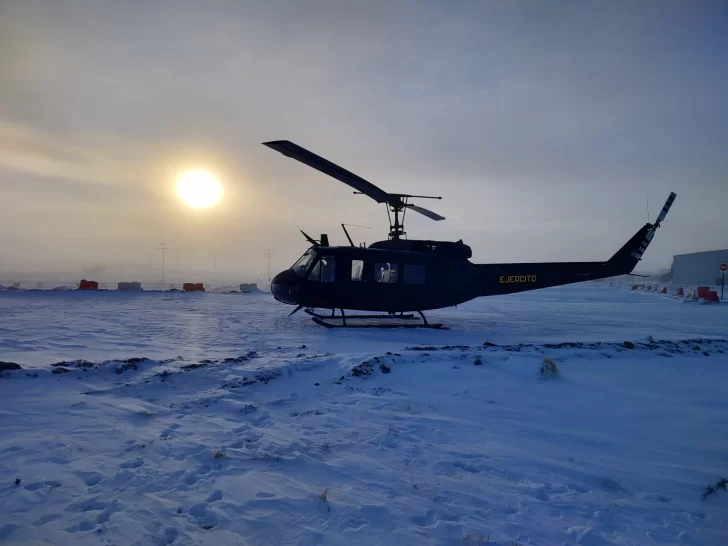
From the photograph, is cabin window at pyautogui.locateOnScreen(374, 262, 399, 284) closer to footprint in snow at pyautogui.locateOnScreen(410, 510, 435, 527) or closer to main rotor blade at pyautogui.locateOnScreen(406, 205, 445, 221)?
main rotor blade at pyautogui.locateOnScreen(406, 205, 445, 221)

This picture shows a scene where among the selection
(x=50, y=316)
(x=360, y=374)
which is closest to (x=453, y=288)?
(x=360, y=374)

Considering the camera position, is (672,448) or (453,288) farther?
(453,288)

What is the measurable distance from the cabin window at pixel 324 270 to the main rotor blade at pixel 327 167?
2.39 m

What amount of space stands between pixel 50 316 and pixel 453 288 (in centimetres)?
1313

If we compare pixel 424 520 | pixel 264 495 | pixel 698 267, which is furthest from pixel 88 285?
pixel 698 267

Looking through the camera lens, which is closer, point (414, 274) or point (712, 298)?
point (414, 274)

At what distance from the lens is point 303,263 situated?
1288 centimetres

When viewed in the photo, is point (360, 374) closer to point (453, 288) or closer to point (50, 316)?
point (453, 288)

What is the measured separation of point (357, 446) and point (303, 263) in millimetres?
9116

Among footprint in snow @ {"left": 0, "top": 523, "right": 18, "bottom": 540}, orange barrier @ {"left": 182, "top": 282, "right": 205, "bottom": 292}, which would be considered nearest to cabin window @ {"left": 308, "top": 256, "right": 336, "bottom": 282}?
footprint in snow @ {"left": 0, "top": 523, "right": 18, "bottom": 540}

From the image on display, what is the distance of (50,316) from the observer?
1292 cm

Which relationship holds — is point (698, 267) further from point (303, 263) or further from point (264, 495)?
point (264, 495)

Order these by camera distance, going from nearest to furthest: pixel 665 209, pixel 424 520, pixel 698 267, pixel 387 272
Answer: pixel 424 520 → pixel 387 272 → pixel 665 209 → pixel 698 267

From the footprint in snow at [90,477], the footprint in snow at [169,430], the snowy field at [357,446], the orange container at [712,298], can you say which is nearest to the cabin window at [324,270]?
the snowy field at [357,446]
